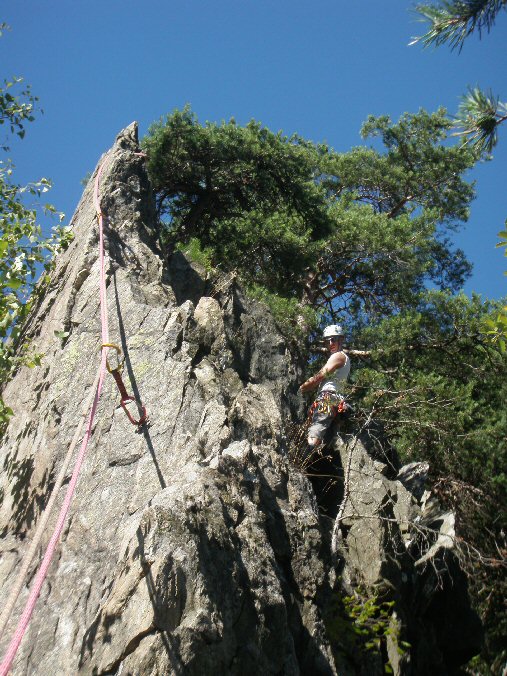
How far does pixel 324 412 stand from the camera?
863cm

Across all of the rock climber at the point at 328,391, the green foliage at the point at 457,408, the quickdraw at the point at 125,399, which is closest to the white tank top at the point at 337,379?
the rock climber at the point at 328,391

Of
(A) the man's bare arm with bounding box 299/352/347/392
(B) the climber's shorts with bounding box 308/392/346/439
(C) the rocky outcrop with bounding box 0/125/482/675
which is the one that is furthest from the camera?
(A) the man's bare arm with bounding box 299/352/347/392

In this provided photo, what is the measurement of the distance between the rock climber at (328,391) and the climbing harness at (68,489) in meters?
2.72

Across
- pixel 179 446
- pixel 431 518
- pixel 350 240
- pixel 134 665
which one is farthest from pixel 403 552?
pixel 350 240

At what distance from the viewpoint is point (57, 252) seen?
8.89 meters

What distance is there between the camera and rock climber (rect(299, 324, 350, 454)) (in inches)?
339

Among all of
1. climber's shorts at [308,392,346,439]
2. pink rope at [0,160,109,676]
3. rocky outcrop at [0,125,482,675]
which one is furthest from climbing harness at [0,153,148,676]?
climber's shorts at [308,392,346,439]

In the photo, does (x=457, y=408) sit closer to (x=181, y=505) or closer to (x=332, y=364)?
(x=332, y=364)

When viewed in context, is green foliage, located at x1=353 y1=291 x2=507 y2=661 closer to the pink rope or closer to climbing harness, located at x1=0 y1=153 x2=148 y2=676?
the pink rope

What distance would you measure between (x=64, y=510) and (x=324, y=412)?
473 cm

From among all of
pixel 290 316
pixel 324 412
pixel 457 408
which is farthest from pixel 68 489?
pixel 457 408

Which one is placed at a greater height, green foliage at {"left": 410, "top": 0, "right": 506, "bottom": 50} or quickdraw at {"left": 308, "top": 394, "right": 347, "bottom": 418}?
A: green foliage at {"left": 410, "top": 0, "right": 506, "bottom": 50}

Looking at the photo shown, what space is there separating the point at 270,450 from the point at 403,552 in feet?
6.69

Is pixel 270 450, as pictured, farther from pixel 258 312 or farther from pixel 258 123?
pixel 258 123
